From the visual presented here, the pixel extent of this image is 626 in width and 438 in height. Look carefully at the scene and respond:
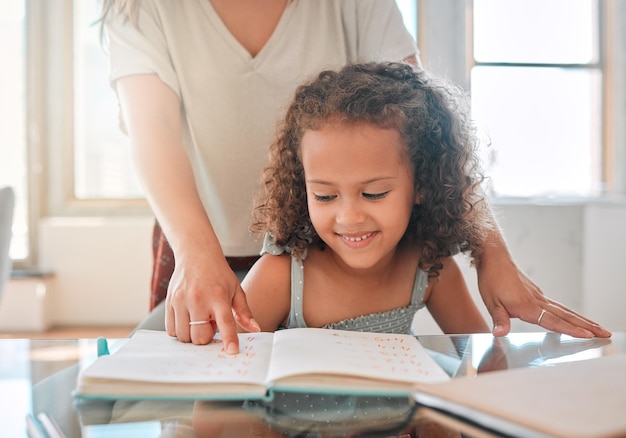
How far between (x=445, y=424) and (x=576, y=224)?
2376 mm

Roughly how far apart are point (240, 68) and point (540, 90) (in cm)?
337

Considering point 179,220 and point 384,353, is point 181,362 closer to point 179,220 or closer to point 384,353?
point 384,353

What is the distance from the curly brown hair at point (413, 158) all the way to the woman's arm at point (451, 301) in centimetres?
5

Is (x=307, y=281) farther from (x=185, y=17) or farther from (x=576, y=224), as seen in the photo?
(x=576, y=224)

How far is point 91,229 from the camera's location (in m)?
4.07

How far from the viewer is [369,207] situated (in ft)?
3.65

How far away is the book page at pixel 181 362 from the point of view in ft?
2.14

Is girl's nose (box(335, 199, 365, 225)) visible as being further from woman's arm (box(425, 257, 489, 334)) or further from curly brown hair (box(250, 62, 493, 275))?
woman's arm (box(425, 257, 489, 334))

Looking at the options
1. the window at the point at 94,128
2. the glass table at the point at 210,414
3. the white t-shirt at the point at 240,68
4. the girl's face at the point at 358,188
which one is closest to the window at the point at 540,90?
the window at the point at 94,128

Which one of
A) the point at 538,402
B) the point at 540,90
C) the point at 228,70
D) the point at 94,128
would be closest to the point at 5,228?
the point at 228,70

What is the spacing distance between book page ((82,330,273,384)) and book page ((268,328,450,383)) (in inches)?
0.9

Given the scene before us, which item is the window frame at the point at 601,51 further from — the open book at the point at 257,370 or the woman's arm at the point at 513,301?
the open book at the point at 257,370

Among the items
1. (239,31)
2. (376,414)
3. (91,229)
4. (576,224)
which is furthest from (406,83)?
(91,229)

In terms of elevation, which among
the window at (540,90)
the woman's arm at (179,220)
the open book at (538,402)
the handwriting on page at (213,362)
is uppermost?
the window at (540,90)
